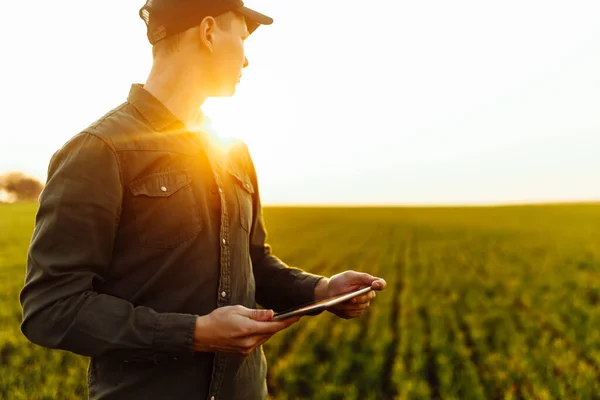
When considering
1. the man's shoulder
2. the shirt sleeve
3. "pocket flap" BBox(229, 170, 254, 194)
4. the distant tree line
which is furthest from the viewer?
the distant tree line

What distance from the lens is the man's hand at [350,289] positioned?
75.0 inches

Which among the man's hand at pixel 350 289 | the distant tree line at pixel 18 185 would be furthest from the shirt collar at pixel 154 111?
the distant tree line at pixel 18 185

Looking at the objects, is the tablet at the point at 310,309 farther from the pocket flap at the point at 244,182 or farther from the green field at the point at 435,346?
the green field at the point at 435,346

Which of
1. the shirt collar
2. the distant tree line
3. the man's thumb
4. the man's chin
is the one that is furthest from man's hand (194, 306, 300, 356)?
the distant tree line

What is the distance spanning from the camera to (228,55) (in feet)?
5.90

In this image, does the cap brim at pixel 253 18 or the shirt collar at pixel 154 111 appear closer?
the shirt collar at pixel 154 111

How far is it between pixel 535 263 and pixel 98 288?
14.7m

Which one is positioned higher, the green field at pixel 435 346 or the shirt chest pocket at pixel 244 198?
the shirt chest pocket at pixel 244 198

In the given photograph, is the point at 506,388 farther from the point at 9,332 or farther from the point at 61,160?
the point at 9,332

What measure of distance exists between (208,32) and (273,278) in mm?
998

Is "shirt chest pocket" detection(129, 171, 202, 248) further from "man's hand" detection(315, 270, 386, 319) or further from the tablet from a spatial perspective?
"man's hand" detection(315, 270, 386, 319)

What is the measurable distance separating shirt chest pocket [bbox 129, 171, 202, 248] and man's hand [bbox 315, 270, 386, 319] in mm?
605

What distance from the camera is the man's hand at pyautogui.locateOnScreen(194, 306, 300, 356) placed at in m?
1.43

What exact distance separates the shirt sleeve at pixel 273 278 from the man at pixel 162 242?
0.11m
